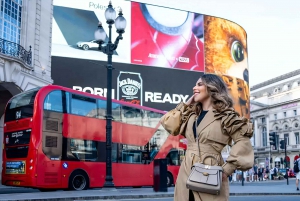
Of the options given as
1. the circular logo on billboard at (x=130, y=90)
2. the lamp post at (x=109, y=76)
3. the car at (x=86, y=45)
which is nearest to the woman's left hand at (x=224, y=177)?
the lamp post at (x=109, y=76)

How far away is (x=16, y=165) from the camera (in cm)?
1301

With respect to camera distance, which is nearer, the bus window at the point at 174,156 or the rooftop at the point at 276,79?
the bus window at the point at 174,156

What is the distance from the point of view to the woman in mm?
2812

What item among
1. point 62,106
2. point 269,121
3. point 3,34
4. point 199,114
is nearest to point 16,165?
point 62,106

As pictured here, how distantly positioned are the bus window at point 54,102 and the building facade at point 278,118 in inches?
2250

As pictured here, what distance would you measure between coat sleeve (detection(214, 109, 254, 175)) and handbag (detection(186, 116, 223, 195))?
0.09 meters

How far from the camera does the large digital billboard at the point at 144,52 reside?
113 ft

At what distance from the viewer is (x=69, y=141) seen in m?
13.6

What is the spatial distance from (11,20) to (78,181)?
7.69 metres

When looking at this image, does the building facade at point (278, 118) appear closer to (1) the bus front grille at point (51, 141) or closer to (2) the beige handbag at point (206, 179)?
(1) the bus front grille at point (51, 141)

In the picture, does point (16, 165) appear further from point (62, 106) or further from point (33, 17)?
point (33, 17)

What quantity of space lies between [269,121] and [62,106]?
217 feet

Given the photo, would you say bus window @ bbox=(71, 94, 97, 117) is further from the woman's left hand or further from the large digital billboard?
the large digital billboard

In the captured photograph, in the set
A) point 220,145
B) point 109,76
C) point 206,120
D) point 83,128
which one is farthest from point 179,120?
point 83,128
